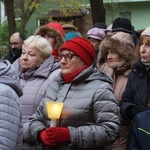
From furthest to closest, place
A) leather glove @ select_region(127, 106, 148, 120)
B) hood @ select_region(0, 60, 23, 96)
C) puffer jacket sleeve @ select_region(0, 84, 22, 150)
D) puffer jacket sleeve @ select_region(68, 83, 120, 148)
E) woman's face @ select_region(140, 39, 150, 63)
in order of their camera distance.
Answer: woman's face @ select_region(140, 39, 150, 63)
leather glove @ select_region(127, 106, 148, 120)
puffer jacket sleeve @ select_region(68, 83, 120, 148)
hood @ select_region(0, 60, 23, 96)
puffer jacket sleeve @ select_region(0, 84, 22, 150)

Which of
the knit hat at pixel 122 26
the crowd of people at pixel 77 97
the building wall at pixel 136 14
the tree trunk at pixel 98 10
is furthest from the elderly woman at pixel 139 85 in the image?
the building wall at pixel 136 14

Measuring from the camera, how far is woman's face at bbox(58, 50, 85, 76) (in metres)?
4.08

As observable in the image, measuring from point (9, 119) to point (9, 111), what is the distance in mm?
55

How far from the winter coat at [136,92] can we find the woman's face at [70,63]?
0.63 m

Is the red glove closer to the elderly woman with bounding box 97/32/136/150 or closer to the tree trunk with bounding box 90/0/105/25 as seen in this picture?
the elderly woman with bounding box 97/32/136/150

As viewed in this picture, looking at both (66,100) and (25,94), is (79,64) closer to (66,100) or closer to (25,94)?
(66,100)

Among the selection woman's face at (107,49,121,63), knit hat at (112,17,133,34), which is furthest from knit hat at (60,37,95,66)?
knit hat at (112,17,133,34)

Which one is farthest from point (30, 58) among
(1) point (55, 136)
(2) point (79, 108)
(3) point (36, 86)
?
(1) point (55, 136)

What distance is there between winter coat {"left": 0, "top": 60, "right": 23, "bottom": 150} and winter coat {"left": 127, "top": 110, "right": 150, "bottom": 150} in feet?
2.97

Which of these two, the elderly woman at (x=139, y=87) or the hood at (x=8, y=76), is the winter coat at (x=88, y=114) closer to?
the elderly woman at (x=139, y=87)

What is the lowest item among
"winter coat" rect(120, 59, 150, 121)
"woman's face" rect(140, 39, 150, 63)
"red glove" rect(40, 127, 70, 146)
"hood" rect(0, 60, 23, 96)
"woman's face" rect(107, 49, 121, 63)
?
"red glove" rect(40, 127, 70, 146)

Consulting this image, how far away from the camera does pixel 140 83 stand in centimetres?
446

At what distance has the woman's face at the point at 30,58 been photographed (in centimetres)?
484

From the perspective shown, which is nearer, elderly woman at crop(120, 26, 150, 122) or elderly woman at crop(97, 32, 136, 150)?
elderly woman at crop(120, 26, 150, 122)
